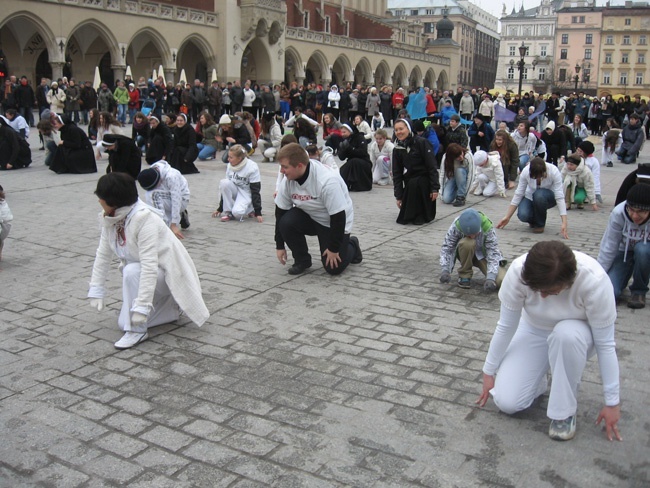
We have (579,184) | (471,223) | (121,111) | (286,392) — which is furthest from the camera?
(121,111)

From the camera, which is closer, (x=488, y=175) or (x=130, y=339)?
(x=130, y=339)

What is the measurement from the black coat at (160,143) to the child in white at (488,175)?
5714mm

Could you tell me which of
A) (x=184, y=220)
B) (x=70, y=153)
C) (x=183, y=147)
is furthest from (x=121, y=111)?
(x=184, y=220)

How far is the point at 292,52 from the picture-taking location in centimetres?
4581

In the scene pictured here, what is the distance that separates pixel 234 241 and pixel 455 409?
4.90 meters

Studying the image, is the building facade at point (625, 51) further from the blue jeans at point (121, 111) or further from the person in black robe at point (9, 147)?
the person in black robe at point (9, 147)

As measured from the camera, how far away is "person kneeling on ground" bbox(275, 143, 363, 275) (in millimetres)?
6305

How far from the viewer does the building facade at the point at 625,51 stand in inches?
3885

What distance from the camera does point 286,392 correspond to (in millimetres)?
4090

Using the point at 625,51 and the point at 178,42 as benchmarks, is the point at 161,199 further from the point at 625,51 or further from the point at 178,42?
the point at 625,51

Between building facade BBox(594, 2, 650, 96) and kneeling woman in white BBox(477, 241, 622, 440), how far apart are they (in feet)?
341

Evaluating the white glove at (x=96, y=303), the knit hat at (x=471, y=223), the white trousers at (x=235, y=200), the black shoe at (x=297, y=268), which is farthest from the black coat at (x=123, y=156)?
the knit hat at (x=471, y=223)

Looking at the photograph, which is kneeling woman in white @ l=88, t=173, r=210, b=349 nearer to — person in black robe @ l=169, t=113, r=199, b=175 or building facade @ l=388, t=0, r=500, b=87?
person in black robe @ l=169, t=113, r=199, b=175

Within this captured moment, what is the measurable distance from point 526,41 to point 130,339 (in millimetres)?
123196
